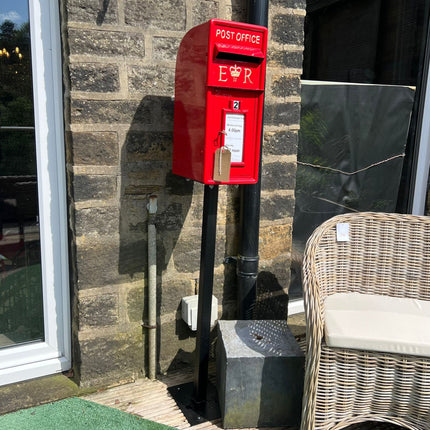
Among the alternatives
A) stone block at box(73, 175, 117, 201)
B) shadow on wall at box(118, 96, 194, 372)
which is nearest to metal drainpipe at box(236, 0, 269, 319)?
shadow on wall at box(118, 96, 194, 372)

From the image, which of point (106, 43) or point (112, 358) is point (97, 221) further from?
point (106, 43)

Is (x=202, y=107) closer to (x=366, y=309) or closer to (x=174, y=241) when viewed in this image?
(x=174, y=241)

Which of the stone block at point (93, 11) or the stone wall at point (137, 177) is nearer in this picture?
the stone block at point (93, 11)

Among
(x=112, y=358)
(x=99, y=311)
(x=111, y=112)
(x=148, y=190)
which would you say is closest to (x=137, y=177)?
(x=148, y=190)

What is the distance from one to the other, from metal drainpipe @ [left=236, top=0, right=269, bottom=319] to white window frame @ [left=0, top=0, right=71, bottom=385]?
94 cm

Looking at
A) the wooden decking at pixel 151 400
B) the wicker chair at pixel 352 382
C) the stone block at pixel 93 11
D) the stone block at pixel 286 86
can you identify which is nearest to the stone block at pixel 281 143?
the stone block at pixel 286 86

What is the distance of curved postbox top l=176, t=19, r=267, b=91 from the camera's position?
5.89 feet

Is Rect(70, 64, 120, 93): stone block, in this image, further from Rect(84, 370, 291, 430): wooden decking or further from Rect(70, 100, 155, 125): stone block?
Rect(84, 370, 291, 430): wooden decking

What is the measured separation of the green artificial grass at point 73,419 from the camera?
2.05 meters

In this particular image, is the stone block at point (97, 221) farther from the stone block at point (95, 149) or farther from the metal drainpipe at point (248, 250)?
the metal drainpipe at point (248, 250)

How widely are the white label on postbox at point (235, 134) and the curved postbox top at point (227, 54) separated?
13 centimetres

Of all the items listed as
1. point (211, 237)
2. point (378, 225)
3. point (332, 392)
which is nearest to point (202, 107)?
point (211, 237)

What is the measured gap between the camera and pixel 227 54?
1.83 m

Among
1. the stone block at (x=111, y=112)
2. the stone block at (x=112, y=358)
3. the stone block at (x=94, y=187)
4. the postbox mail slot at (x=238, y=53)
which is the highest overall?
the postbox mail slot at (x=238, y=53)
